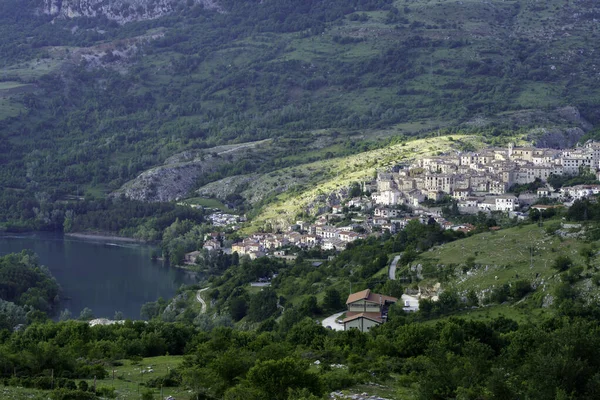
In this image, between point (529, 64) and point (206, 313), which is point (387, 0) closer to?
point (529, 64)

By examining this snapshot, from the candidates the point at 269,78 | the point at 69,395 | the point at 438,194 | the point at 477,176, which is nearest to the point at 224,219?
the point at 438,194

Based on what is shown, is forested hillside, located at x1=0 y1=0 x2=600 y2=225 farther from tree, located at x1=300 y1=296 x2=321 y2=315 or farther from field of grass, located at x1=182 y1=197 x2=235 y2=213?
tree, located at x1=300 y1=296 x2=321 y2=315

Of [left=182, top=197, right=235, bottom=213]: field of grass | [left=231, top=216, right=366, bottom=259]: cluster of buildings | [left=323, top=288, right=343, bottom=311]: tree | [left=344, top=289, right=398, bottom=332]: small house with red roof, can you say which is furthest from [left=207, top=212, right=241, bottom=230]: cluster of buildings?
[left=344, top=289, right=398, bottom=332]: small house with red roof

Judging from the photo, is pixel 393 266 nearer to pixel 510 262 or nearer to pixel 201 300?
pixel 510 262

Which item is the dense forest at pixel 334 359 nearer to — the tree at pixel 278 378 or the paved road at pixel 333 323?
the tree at pixel 278 378

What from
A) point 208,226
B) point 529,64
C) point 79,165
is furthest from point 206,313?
point 529,64

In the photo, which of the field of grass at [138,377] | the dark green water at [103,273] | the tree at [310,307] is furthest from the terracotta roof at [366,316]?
the dark green water at [103,273]
